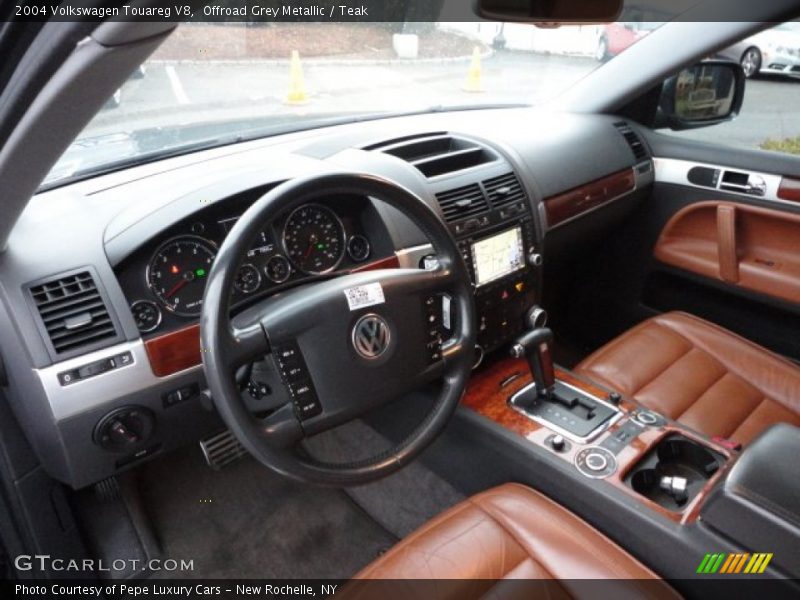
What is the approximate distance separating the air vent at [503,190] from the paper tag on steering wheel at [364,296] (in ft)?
2.58

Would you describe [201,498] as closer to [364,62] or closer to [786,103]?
[364,62]

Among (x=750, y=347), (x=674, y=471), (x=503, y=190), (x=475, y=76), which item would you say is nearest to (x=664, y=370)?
(x=750, y=347)

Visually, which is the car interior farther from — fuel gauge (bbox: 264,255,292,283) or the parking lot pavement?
the parking lot pavement

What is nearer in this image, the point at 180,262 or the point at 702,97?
the point at 180,262

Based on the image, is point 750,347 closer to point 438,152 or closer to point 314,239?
point 438,152

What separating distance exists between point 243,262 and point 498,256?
0.86 meters

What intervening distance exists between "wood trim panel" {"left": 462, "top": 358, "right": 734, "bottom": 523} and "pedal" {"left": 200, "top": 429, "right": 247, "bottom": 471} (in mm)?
735

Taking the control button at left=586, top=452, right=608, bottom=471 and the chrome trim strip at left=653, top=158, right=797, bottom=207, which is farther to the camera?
the chrome trim strip at left=653, top=158, right=797, bottom=207

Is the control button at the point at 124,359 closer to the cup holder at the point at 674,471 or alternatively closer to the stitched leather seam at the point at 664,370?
the cup holder at the point at 674,471

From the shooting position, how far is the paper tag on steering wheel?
1.22m

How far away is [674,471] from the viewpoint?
156 cm

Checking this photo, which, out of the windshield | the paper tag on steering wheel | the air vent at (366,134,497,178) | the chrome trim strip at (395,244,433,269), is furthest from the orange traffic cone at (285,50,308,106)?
the paper tag on steering wheel

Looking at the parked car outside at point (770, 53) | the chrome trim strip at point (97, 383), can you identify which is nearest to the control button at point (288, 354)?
the chrome trim strip at point (97, 383)

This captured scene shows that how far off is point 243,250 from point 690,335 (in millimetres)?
1587
